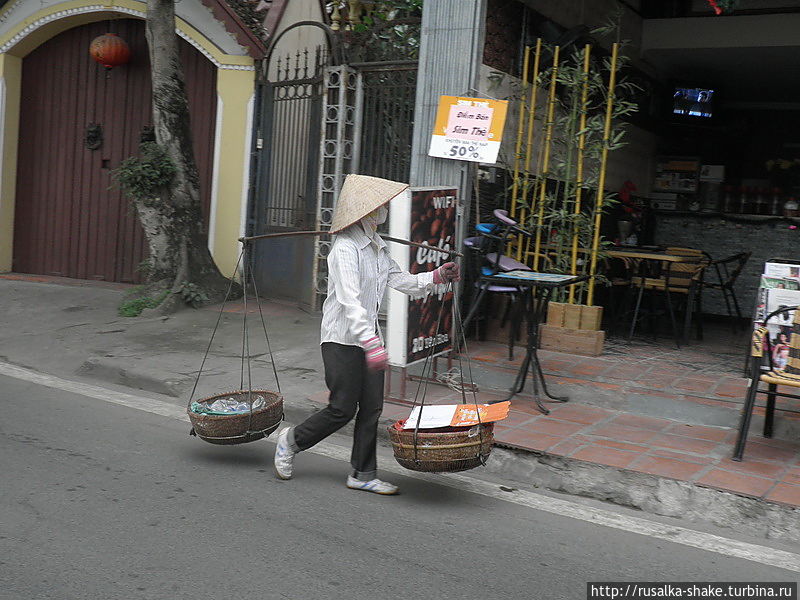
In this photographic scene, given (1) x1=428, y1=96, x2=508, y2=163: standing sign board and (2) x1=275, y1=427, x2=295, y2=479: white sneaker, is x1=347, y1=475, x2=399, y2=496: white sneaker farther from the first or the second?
(1) x1=428, y1=96, x2=508, y2=163: standing sign board

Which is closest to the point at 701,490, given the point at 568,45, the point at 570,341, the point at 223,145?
the point at 570,341

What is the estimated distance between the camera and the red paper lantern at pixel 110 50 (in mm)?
11781

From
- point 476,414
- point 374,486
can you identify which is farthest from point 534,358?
point 374,486

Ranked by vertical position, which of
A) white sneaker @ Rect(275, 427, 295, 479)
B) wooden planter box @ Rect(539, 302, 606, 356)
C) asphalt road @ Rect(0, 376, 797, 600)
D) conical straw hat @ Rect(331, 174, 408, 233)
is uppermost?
conical straw hat @ Rect(331, 174, 408, 233)

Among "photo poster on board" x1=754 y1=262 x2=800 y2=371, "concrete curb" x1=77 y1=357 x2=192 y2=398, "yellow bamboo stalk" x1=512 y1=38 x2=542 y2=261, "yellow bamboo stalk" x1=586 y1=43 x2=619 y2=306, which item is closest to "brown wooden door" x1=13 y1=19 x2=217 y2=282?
"concrete curb" x1=77 y1=357 x2=192 y2=398

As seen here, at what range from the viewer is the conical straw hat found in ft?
16.1

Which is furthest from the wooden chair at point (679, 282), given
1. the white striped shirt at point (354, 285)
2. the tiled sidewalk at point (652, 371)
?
the white striped shirt at point (354, 285)

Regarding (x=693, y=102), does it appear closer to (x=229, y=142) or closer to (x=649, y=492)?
(x=229, y=142)

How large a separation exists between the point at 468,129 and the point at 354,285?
3380 mm

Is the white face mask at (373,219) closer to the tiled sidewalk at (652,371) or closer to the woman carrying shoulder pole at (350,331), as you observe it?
the woman carrying shoulder pole at (350,331)

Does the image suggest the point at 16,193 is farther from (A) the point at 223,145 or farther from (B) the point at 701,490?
(B) the point at 701,490

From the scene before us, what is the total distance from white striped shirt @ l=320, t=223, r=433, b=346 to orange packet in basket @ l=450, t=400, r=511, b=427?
0.67 meters

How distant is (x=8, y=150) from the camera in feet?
42.2

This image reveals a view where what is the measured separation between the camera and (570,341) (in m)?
8.20
